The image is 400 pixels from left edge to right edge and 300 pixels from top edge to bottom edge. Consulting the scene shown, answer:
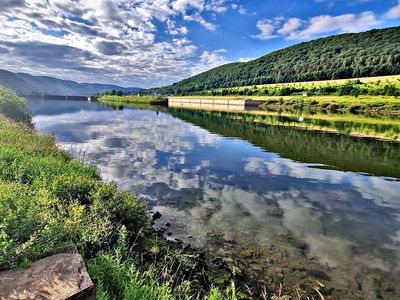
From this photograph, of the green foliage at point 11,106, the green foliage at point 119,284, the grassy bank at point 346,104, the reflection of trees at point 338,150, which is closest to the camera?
the green foliage at point 119,284

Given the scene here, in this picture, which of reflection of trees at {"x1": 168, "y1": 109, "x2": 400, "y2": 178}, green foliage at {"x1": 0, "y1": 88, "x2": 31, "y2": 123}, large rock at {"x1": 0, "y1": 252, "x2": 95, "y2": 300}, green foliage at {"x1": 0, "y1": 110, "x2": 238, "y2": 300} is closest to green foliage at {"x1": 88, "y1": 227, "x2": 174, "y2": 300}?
green foliage at {"x1": 0, "y1": 110, "x2": 238, "y2": 300}

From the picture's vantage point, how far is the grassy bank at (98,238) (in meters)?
7.09

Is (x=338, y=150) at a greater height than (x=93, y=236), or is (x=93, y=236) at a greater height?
(x=93, y=236)

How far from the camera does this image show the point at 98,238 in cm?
963

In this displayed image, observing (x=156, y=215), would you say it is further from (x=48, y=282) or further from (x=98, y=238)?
(x=48, y=282)

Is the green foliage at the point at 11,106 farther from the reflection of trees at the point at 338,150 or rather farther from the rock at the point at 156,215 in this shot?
the rock at the point at 156,215

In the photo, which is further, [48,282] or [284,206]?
[284,206]

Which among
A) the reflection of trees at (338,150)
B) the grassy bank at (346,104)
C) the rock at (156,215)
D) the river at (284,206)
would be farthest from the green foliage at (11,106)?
the grassy bank at (346,104)

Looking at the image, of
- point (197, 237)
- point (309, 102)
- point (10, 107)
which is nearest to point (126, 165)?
point (197, 237)

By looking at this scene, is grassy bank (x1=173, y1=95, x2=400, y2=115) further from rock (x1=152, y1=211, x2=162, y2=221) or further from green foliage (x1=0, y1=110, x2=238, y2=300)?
green foliage (x1=0, y1=110, x2=238, y2=300)

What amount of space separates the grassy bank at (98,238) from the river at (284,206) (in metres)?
2.10

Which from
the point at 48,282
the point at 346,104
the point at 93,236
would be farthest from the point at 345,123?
the point at 48,282

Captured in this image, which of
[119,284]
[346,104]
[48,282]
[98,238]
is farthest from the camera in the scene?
[346,104]

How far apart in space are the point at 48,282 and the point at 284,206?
15321mm
